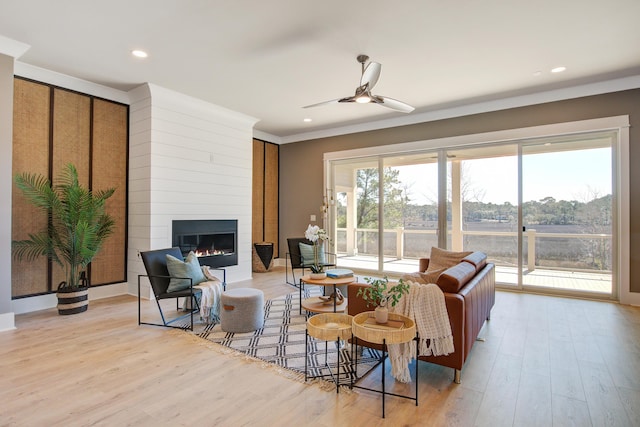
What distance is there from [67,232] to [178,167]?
66.5 inches

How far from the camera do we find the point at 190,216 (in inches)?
213

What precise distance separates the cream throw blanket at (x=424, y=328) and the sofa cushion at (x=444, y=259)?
1.81m

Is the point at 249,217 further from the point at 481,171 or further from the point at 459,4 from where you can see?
the point at 459,4

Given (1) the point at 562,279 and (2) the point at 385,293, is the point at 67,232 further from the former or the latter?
(1) the point at 562,279

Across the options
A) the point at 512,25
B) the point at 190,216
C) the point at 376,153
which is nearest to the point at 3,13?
the point at 190,216

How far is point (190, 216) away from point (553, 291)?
227 inches

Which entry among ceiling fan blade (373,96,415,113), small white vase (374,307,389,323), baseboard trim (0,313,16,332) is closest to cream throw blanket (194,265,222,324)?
baseboard trim (0,313,16,332)

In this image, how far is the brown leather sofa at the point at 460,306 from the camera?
2375mm

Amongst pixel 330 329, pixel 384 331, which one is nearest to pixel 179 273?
pixel 330 329

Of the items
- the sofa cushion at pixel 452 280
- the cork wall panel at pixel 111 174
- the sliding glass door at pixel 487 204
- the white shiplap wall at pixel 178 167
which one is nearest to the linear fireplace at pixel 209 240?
the white shiplap wall at pixel 178 167

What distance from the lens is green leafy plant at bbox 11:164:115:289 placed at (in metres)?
4.00

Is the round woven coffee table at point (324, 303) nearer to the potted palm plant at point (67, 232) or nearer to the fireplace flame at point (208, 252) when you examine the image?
the fireplace flame at point (208, 252)

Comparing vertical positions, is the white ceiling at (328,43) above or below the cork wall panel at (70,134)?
above

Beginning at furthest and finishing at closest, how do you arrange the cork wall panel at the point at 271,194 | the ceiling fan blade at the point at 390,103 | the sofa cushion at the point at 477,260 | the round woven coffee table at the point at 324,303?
1. the cork wall panel at the point at 271,194
2. the ceiling fan blade at the point at 390,103
3. the round woven coffee table at the point at 324,303
4. the sofa cushion at the point at 477,260
